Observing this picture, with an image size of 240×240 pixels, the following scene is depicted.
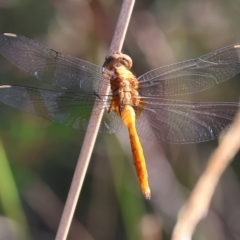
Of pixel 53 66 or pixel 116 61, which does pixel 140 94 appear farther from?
pixel 53 66

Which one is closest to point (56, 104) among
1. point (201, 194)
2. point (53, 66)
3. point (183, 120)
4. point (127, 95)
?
point (53, 66)

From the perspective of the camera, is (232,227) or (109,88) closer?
(109,88)

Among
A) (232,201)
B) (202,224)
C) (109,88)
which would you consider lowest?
(202,224)

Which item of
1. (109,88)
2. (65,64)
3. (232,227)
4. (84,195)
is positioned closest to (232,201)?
(232,227)

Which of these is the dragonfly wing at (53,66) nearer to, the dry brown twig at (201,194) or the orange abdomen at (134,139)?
the orange abdomen at (134,139)

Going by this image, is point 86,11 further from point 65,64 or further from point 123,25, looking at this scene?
point 123,25

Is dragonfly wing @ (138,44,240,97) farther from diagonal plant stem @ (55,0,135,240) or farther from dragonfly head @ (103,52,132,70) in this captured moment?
diagonal plant stem @ (55,0,135,240)

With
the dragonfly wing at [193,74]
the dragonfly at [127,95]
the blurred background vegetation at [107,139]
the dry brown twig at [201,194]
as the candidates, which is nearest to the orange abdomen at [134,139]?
the dragonfly at [127,95]
